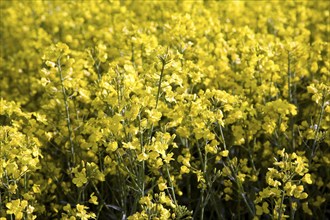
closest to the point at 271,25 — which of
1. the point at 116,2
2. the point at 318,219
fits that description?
the point at 116,2

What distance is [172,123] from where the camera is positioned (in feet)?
11.6

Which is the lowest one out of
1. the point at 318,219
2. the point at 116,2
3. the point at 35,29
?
the point at 318,219

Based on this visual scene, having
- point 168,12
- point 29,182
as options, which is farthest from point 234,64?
point 29,182

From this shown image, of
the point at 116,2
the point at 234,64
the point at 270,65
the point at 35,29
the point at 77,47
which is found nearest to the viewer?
the point at 270,65

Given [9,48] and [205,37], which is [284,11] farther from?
[9,48]

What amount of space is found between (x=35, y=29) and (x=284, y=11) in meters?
2.53

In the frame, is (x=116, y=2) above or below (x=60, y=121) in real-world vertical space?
above

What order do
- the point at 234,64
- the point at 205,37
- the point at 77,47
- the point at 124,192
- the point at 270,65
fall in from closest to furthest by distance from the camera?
the point at 124,192
the point at 270,65
the point at 234,64
the point at 205,37
the point at 77,47

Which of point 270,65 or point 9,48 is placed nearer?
point 270,65

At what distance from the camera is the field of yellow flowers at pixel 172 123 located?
133 inches

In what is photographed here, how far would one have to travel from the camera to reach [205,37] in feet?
16.3

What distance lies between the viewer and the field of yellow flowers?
3377 mm

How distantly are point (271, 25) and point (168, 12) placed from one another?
0.96 meters

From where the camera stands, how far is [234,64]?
459 cm
